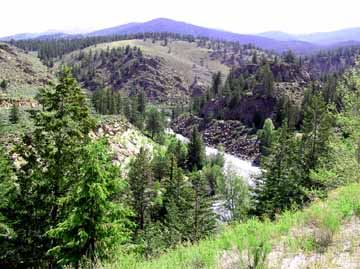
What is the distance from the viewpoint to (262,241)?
21.9 feet

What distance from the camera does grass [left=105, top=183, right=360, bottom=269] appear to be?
250 inches

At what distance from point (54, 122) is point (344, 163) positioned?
17.1 metres

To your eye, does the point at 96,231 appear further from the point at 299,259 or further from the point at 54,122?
the point at 299,259

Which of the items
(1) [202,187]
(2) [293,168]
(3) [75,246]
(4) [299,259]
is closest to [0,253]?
(3) [75,246]

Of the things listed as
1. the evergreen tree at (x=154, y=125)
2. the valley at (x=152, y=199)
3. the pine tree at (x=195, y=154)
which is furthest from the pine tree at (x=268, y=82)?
the valley at (x=152, y=199)

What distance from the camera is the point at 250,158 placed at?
93000 mm

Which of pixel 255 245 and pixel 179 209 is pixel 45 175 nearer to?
pixel 255 245

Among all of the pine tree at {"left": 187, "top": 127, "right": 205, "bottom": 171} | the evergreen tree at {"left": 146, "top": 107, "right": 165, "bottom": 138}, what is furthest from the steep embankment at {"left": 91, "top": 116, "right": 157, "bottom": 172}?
the evergreen tree at {"left": 146, "top": 107, "right": 165, "bottom": 138}

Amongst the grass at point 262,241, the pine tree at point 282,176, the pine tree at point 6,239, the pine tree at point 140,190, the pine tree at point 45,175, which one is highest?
the grass at point 262,241

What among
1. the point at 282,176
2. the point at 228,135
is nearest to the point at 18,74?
the point at 228,135

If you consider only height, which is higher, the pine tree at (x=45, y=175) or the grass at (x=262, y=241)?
the grass at (x=262, y=241)

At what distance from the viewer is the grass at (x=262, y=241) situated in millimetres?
6361

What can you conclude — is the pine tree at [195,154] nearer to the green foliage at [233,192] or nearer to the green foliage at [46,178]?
the green foliage at [233,192]

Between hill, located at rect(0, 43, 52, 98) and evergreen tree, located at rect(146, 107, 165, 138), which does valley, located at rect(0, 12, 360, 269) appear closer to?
evergreen tree, located at rect(146, 107, 165, 138)
